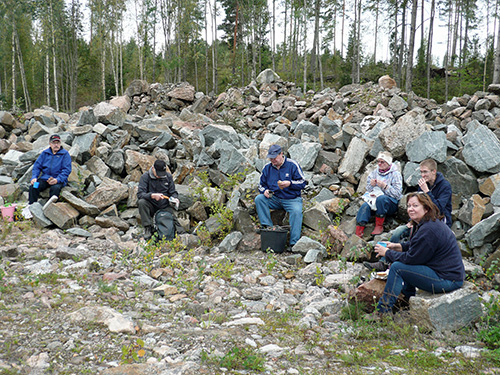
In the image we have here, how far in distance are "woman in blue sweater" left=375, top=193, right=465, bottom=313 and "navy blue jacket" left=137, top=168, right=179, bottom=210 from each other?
4567 mm

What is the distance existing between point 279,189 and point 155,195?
7.62ft

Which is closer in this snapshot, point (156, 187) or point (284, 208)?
point (284, 208)

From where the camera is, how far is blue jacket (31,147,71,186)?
767 centimetres

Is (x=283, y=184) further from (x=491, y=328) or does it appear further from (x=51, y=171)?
(x=51, y=171)

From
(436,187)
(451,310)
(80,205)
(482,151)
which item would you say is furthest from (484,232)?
(80,205)

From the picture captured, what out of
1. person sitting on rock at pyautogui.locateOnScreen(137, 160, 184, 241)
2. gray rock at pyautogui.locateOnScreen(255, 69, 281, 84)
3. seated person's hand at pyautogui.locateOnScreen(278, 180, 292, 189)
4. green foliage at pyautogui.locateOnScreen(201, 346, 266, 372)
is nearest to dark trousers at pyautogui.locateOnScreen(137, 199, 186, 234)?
person sitting on rock at pyautogui.locateOnScreen(137, 160, 184, 241)

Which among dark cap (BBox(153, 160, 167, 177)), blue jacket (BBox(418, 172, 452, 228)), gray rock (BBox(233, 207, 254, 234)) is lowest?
gray rock (BBox(233, 207, 254, 234))

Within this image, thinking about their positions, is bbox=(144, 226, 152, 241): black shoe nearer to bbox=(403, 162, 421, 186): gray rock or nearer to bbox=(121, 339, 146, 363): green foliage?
bbox=(121, 339, 146, 363): green foliage

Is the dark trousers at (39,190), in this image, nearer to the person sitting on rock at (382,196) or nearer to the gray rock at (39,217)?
the gray rock at (39,217)

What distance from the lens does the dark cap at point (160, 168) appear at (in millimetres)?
7004

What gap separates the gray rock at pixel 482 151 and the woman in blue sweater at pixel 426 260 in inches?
172

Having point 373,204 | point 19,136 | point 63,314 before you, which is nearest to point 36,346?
point 63,314

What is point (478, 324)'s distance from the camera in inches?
142

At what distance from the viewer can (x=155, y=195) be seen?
693cm
